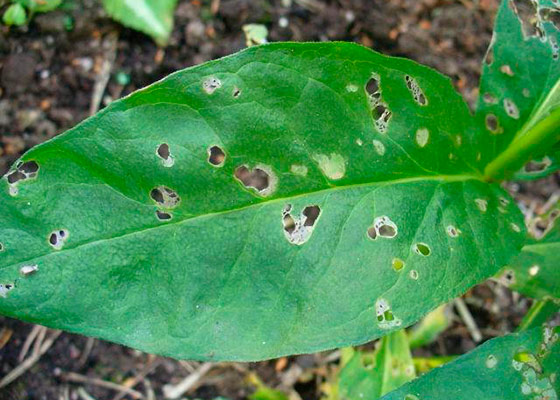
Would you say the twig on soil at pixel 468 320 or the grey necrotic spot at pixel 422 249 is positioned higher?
the twig on soil at pixel 468 320

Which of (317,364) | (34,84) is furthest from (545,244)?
(34,84)

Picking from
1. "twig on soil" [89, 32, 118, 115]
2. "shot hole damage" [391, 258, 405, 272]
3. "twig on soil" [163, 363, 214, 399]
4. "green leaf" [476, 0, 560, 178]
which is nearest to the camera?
"shot hole damage" [391, 258, 405, 272]

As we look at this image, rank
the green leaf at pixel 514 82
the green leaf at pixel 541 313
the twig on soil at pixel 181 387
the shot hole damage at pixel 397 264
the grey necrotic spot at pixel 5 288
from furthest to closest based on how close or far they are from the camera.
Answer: the twig on soil at pixel 181 387, the green leaf at pixel 541 313, the green leaf at pixel 514 82, the shot hole damage at pixel 397 264, the grey necrotic spot at pixel 5 288

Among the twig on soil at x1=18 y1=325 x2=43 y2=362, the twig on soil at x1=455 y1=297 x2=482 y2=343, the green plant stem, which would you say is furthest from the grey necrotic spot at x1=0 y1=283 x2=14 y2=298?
the twig on soil at x1=455 y1=297 x2=482 y2=343

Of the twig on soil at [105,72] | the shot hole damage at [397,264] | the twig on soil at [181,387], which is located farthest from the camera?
the twig on soil at [105,72]

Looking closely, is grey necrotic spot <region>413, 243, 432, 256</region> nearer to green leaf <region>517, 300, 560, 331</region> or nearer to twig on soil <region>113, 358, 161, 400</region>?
green leaf <region>517, 300, 560, 331</region>

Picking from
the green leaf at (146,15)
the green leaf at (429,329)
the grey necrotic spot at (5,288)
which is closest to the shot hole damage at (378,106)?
the grey necrotic spot at (5,288)

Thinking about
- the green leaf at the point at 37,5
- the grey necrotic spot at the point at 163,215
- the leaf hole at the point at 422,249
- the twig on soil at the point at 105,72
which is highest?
the green leaf at the point at 37,5

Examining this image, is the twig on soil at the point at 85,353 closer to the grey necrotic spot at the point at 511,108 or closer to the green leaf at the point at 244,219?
the green leaf at the point at 244,219

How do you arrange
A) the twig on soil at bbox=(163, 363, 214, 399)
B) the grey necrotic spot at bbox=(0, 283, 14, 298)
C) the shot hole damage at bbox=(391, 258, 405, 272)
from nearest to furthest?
the grey necrotic spot at bbox=(0, 283, 14, 298) < the shot hole damage at bbox=(391, 258, 405, 272) < the twig on soil at bbox=(163, 363, 214, 399)
